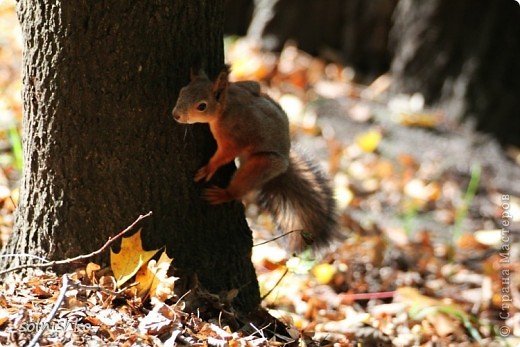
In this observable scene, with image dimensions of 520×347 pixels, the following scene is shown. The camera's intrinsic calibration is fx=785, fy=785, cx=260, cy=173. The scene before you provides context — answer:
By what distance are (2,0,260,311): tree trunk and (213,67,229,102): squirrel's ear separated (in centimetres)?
12

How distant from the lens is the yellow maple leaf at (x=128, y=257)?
2641 mm

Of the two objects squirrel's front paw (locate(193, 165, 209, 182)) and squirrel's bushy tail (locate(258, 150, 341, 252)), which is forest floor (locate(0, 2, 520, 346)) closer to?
squirrel's bushy tail (locate(258, 150, 341, 252))

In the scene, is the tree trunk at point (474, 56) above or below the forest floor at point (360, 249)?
above

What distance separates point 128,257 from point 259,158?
0.64 m

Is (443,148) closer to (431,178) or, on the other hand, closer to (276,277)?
(431,178)

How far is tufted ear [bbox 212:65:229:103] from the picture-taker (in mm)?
2744

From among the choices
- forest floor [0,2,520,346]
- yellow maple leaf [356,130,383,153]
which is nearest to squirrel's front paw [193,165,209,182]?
forest floor [0,2,520,346]

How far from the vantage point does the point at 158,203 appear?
2799 mm

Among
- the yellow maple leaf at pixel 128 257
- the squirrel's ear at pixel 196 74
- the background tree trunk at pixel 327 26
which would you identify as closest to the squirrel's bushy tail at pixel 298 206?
the squirrel's ear at pixel 196 74

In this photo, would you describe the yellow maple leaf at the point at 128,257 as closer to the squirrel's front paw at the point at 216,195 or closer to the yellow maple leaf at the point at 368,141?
the squirrel's front paw at the point at 216,195

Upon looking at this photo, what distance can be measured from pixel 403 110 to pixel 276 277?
283 centimetres

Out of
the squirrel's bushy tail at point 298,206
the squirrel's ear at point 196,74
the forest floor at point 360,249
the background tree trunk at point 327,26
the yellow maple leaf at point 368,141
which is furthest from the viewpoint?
the background tree trunk at point 327,26

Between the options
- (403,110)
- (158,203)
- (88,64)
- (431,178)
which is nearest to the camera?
(88,64)

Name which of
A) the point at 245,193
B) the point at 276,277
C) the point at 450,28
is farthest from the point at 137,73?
the point at 450,28
